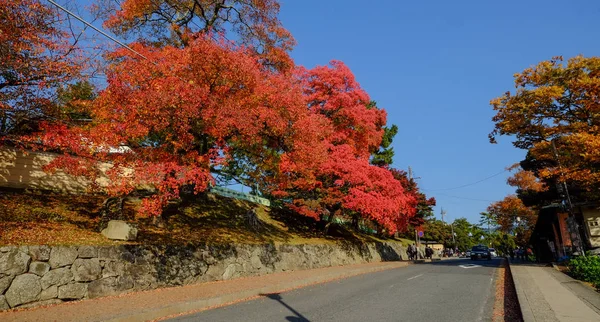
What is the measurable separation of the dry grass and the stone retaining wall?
398 mm

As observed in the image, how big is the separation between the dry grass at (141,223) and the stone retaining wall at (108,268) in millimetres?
398

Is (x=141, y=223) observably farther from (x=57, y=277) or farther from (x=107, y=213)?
(x=57, y=277)

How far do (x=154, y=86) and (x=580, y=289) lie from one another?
47.8 feet

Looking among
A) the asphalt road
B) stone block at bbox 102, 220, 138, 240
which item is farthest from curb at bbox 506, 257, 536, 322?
stone block at bbox 102, 220, 138, 240

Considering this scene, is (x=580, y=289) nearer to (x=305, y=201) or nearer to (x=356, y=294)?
(x=356, y=294)

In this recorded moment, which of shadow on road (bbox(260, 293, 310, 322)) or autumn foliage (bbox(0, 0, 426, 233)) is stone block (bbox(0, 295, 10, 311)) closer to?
autumn foliage (bbox(0, 0, 426, 233))

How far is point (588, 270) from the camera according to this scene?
12211 millimetres

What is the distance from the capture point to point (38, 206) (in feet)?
38.0

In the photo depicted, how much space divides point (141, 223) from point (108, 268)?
11.9 ft

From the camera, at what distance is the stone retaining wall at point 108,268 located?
777 cm

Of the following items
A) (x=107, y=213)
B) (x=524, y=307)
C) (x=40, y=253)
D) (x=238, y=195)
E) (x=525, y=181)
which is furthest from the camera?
(x=525, y=181)

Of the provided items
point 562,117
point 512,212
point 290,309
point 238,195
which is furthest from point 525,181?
point 290,309

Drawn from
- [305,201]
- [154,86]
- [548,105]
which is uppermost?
[548,105]

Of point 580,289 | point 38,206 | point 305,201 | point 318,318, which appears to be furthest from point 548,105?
point 38,206
